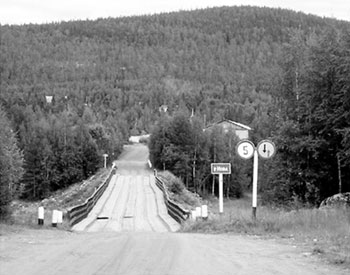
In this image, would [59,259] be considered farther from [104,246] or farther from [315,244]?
[315,244]

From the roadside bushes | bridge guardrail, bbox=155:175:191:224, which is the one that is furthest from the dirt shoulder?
bridge guardrail, bbox=155:175:191:224

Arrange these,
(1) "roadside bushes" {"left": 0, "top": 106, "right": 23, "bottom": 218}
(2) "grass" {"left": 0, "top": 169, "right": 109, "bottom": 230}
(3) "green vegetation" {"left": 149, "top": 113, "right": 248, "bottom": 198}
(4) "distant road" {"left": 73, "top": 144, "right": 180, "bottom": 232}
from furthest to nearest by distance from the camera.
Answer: (3) "green vegetation" {"left": 149, "top": 113, "right": 248, "bottom": 198} → (4) "distant road" {"left": 73, "top": 144, "right": 180, "bottom": 232} → (2) "grass" {"left": 0, "top": 169, "right": 109, "bottom": 230} → (1) "roadside bushes" {"left": 0, "top": 106, "right": 23, "bottom": 218}

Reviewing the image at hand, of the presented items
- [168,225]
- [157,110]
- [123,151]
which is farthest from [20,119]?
[168,225]

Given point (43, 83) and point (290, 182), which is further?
point (43, 83)

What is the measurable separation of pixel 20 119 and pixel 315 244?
11228 cm

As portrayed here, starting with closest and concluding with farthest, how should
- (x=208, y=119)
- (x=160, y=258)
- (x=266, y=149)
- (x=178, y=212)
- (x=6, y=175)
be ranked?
(x=160, y=258) → (x=266, y=149) → (x=6, y=175) → (x=178, y=212) → (x=208, y=119)

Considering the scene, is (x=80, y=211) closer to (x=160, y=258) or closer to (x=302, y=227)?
(x=302, y=227)

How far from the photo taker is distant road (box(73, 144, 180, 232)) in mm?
29413

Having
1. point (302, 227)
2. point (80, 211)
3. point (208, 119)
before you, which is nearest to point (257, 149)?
point (302, 227)

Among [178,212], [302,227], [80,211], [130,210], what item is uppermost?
[302,227]

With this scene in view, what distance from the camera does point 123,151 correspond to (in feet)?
416

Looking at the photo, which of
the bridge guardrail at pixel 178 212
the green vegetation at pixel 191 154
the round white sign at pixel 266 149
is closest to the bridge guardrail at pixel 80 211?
the bridge guardrail at pixel 178 212

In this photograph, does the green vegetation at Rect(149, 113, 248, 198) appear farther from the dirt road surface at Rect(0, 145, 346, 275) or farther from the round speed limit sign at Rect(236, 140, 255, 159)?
the dirt road surface at Rect(0, 145, 346, 275)

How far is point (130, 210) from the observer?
38969 millimetres
